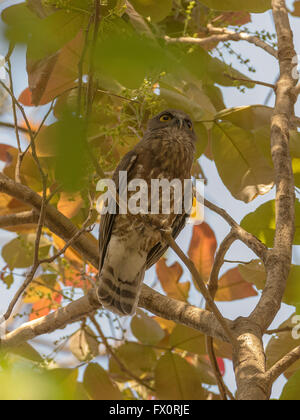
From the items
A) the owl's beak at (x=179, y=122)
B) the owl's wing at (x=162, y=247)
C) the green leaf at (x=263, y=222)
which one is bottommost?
the green leaf at (x=263, y=222)

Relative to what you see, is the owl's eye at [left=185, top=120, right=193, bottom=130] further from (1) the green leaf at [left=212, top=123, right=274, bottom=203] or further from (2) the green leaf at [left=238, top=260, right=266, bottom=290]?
(2) the green leaf at [left=238, top=260, right=266, bottom=290]

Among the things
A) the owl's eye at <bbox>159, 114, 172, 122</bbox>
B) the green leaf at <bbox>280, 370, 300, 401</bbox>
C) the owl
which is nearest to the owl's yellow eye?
the owl

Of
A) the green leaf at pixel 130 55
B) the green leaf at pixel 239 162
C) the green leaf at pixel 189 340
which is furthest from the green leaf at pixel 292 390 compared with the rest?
the green leaf at pixel 130 55

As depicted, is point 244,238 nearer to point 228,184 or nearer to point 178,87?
point 228,184

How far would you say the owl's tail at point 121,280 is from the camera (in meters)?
2.91

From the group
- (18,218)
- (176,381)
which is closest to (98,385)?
(176,381)

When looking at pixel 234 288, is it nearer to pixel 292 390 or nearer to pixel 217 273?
pixel 217 273

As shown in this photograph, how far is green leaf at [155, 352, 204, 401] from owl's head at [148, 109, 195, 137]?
4.77 feet

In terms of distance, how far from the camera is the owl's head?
10.3 ft

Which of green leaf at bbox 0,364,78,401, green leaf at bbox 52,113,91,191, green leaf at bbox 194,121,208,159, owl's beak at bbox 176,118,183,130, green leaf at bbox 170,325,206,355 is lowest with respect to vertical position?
green leaf at bbox 0,364,78,401

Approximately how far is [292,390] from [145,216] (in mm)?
1512

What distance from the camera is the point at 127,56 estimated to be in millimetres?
520

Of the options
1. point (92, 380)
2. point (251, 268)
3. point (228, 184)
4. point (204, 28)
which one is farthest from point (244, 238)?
point (204, 28)

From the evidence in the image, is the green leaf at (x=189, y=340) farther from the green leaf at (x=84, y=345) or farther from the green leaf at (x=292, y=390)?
the green leaf at (x=292, y=390)
